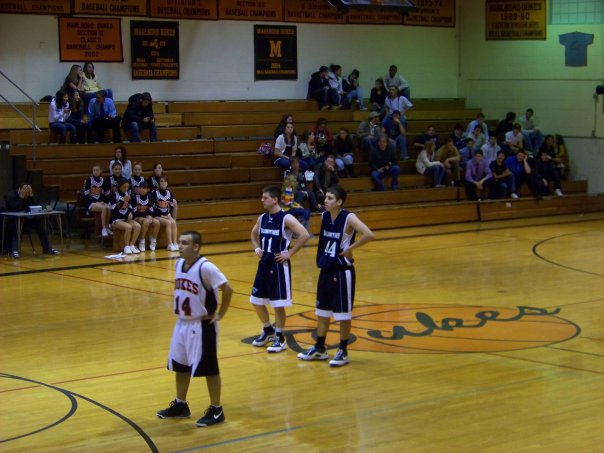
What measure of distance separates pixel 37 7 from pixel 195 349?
15.5m

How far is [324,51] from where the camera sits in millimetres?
26688

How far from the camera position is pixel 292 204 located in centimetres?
2012

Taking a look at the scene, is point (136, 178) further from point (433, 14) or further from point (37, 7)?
point (433, 14)

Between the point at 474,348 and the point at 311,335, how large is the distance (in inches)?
73.4

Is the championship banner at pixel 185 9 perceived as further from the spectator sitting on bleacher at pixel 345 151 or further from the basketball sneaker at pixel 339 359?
the basketball sneaker at pixel 339 359

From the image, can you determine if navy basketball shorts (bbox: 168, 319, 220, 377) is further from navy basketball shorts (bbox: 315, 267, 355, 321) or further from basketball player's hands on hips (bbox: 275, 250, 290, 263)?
basketball player's hands on hips (bbox: 275, 250, 290, 263)

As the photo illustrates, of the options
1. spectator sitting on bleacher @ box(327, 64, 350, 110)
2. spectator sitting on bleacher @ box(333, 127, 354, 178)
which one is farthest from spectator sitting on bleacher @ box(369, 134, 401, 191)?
spectator sitting on bleacher @ box(327, 64, 350, 110)

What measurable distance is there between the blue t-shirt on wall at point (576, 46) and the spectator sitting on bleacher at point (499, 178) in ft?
13.8

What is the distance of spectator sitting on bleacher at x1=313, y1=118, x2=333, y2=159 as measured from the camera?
2264 cm

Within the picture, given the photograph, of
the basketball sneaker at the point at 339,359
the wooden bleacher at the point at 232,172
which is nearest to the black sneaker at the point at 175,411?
the basketball sneaker at the point at 339,359

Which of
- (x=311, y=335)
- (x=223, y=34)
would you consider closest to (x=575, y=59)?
(x=223, y=34)

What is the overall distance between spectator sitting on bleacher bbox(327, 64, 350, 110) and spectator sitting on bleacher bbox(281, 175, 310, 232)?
5.60 m

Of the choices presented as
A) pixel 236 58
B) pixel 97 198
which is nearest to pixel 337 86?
pixel 236 58

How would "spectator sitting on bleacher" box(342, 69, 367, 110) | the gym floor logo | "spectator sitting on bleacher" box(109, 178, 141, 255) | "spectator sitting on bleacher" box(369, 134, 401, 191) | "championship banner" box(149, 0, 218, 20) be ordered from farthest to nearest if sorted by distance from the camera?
"spectator sitting on bleacher" box(342, 69, 367, 110), "championship banner" box(149, 0, 218, 20), "spectator sitting on bleacher" box(369, 134, 401, 191), "spectator sitting on bleacher" box(109, 178, 141, 255), the gym floor logo
